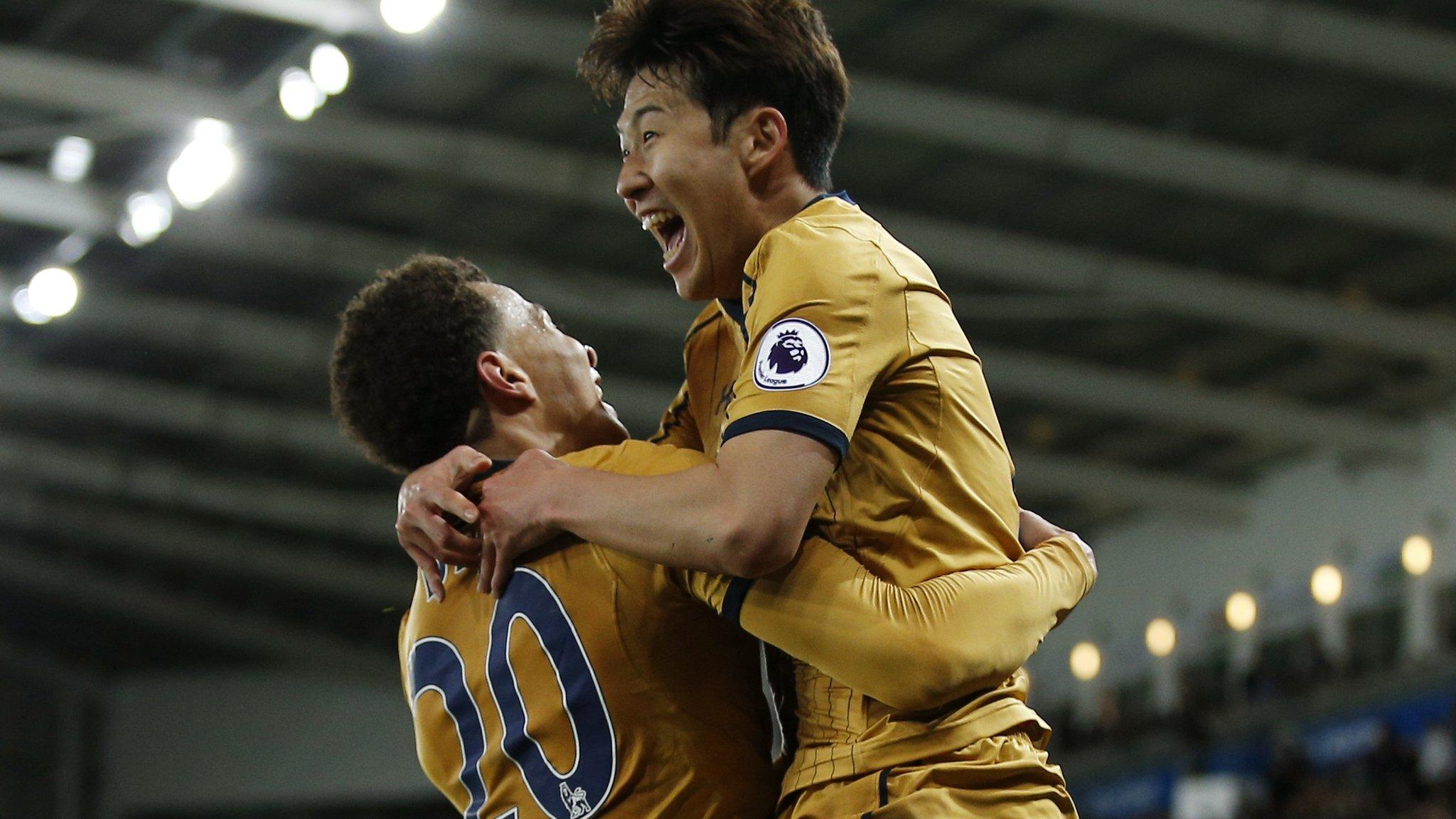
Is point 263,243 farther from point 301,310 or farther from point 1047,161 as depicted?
point 1047,161

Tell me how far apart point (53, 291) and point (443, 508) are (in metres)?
17.6

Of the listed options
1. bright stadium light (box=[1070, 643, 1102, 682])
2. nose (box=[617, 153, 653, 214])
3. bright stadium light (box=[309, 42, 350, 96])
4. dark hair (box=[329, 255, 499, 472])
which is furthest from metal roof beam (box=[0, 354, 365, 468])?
nose (box=[617, 153, 653, 214])

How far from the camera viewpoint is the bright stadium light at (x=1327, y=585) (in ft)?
78.1

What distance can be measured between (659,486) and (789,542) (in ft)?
0.81

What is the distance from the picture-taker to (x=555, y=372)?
3.42 m

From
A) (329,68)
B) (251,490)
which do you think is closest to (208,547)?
(251,490)

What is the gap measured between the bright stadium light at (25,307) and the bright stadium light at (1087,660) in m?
17.6

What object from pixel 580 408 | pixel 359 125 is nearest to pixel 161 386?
pixel 359 125

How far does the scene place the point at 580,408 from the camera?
11.3 ft

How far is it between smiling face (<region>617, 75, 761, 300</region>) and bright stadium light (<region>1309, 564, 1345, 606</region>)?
22.3 metres

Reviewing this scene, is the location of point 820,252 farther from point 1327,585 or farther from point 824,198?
point 1327,585

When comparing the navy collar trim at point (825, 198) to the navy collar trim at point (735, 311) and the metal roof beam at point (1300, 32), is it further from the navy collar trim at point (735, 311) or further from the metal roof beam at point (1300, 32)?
the metal roof beam at point (1300, 32)

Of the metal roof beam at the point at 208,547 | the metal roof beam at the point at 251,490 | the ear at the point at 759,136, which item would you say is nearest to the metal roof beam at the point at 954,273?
→ the metal roof beam at the point at 251,490

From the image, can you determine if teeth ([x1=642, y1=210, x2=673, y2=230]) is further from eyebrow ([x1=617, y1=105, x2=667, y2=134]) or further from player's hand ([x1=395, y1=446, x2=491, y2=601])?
player's hand ([x1=395, y1=446, x2=491, y2=601])
